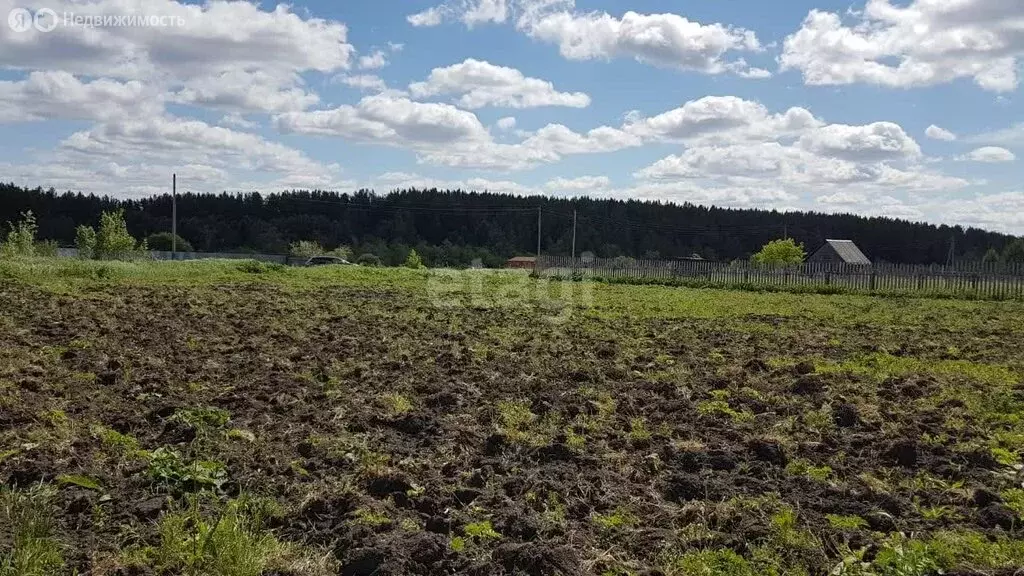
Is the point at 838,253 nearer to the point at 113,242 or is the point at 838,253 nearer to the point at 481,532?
the point at 113,242

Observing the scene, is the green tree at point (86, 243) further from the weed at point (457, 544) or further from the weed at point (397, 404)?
the weed at point (457, 544)

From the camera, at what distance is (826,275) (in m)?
34.4

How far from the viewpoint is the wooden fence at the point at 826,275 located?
30.6 metres

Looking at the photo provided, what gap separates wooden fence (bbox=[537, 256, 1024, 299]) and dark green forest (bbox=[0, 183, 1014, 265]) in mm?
47071

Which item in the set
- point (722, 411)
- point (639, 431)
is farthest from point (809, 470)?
point (722, 411)

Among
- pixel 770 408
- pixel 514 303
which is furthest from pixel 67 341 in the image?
pixel 514 303

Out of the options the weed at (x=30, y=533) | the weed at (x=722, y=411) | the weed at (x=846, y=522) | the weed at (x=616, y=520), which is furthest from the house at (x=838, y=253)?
the weed at (x=30, y=533)

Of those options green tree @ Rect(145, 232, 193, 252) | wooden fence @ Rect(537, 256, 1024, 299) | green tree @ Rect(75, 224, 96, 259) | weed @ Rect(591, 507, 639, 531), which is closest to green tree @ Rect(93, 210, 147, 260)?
green tree @ Rect(75, 224, 96, 259)

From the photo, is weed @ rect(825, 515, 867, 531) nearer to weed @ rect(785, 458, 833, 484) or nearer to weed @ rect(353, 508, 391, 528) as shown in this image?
weed @ rect(785, 458, 833, 484)

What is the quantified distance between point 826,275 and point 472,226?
80221mm

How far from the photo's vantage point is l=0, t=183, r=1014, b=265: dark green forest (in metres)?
93.0

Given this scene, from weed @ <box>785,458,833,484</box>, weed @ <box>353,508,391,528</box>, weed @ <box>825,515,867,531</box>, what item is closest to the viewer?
weed @ <box>353,508,391,528</box>

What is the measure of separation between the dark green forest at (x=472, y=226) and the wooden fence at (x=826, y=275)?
47071 mm

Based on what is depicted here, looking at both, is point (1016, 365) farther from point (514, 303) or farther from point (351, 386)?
point (514, 303)
